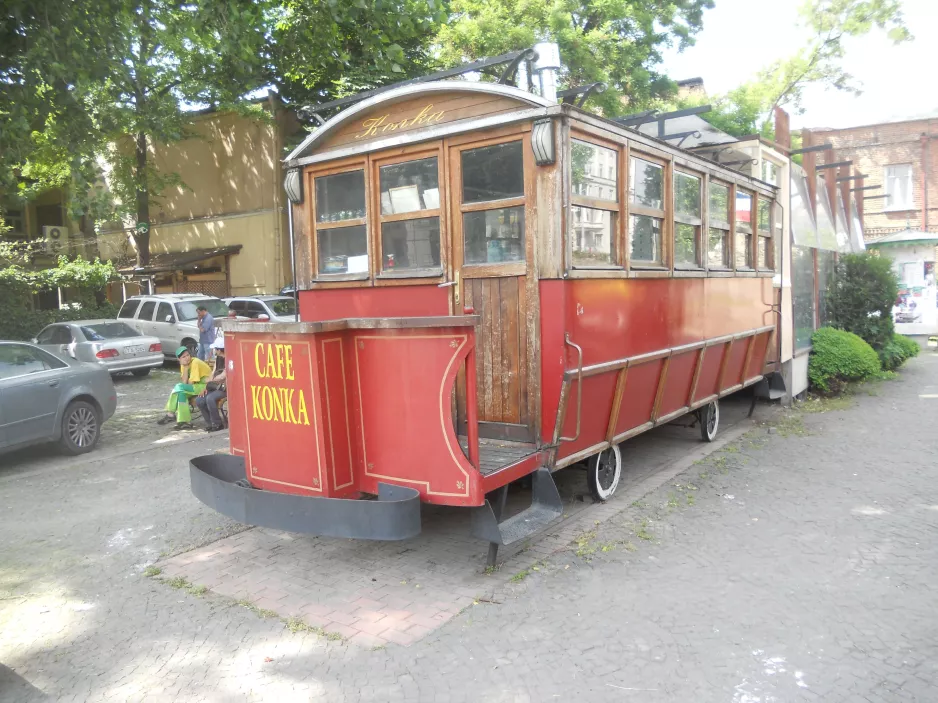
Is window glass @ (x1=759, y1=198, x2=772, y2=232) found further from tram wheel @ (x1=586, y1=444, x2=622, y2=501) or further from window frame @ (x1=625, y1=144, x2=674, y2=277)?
tram wheel @ (x1=586, y1=444, x2=622, y2=501)

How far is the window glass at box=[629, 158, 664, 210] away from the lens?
587cm

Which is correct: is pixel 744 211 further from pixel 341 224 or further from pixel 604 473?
pixel 341 224

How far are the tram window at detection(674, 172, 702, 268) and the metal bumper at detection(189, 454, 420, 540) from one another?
3.75m

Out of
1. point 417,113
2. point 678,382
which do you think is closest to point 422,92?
point 417,113

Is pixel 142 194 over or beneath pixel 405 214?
over

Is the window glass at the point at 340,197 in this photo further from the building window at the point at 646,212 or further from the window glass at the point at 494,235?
the building window at the point at 646,212

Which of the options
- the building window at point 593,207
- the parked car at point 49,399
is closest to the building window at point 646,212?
the building window at point 593,207

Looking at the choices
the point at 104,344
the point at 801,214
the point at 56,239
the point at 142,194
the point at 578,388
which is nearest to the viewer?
the point at 578,388

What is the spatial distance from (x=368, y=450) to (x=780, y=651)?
260cm

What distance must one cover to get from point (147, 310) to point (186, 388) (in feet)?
27.9

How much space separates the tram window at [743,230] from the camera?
840cm

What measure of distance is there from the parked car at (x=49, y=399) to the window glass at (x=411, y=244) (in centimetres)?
477

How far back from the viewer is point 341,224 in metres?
6.13

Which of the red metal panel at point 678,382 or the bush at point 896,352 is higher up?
the red metal panel at point 678,382
